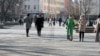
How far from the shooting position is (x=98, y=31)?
18.4 meters

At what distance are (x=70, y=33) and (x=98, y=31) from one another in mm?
5347

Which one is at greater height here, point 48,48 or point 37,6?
point 48,48

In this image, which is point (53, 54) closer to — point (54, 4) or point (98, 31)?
point (98, 31)

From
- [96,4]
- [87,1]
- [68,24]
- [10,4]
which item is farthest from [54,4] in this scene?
[68,24]

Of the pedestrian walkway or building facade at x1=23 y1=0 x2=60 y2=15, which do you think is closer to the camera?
the pedestrian walkway

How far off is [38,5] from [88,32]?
392 feet

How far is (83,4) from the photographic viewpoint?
5481 cm

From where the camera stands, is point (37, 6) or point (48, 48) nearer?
point (48, 48)

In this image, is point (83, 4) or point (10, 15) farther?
point (10, 15)

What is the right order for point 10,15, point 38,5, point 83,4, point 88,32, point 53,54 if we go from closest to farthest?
point 53,54, point 88,32, point 83,4, point 10,15, point 38,5

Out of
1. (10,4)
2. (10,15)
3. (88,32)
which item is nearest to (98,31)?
(88,32)

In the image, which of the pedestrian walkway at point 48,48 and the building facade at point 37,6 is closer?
the pedestrian walkway at point 48,48

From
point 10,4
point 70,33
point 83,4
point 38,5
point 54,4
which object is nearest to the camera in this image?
point 70,33

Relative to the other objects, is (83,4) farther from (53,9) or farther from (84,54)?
(53,9)
